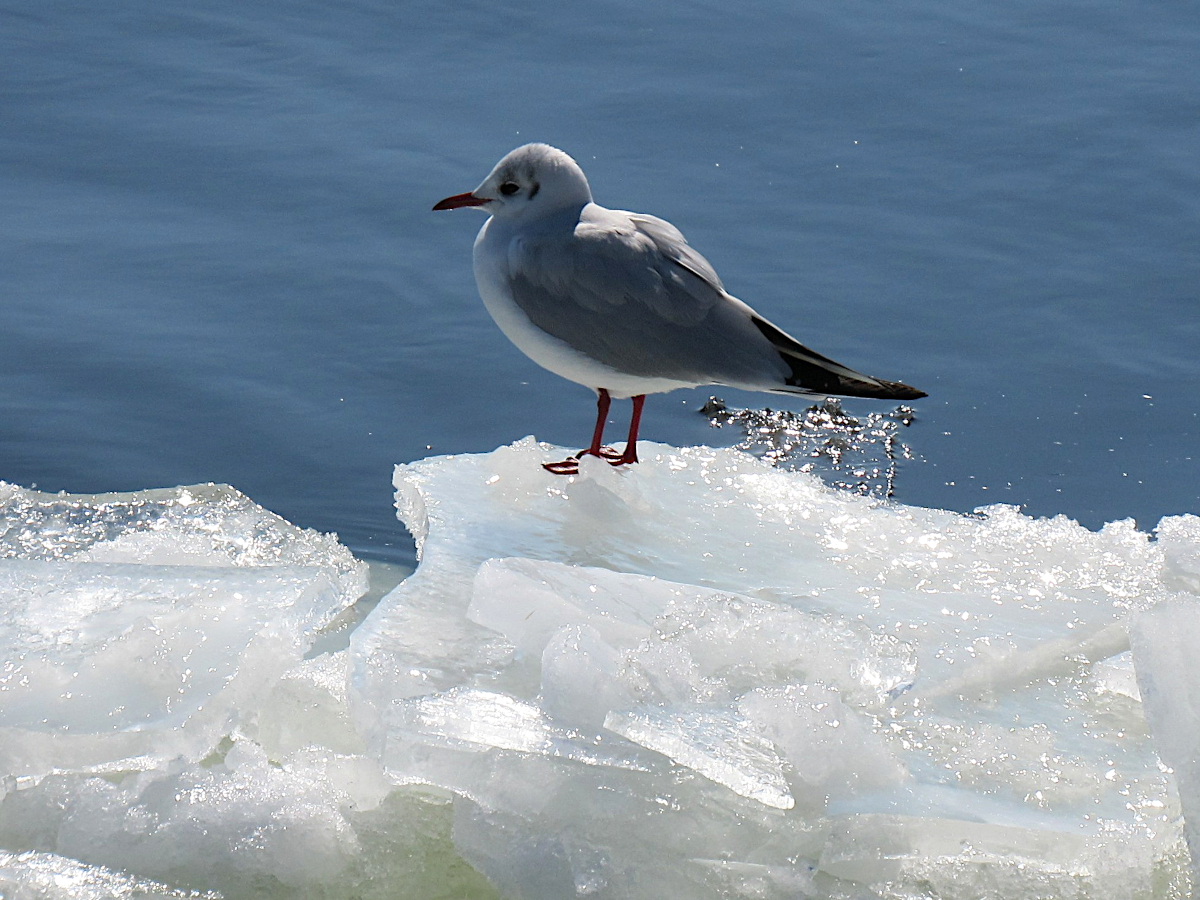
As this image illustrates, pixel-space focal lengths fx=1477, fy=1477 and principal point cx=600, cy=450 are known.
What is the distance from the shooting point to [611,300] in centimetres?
350

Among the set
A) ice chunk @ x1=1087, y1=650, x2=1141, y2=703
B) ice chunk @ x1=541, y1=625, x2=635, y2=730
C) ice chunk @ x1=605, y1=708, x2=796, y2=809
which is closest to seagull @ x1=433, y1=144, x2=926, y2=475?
ice chunk @ x1=1087, y1=650, x2=1141, y2=703

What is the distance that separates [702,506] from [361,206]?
3464mm

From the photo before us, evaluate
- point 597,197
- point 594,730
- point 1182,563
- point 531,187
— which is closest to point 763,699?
point 594,730

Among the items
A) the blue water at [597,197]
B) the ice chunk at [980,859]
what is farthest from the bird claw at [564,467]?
the ice chunk at [980,859]

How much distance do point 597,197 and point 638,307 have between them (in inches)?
120

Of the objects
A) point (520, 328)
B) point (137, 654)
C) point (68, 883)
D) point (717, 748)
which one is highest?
point (520, 328)

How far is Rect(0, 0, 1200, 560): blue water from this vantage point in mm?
5188

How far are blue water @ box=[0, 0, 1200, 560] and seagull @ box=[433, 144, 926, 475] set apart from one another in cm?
117

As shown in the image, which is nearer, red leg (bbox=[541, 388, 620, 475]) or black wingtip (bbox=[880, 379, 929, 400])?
black wingtip (bbox=[880, 379, 929, 400])

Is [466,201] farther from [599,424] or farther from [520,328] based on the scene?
[599,424]

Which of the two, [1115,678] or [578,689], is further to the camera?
[1115,678]

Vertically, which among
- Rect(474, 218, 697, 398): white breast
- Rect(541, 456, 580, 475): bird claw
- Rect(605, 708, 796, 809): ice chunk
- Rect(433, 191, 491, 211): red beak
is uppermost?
Rect(433, 191, 491, 211): red beak

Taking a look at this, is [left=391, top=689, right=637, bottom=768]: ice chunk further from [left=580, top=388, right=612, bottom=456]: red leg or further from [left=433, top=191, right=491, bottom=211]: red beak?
[left=433, top=191, right=491, bottom=211]: red beak

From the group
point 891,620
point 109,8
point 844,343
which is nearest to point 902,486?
point 844,343
